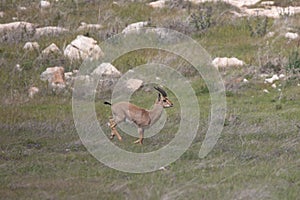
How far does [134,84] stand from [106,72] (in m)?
0.91

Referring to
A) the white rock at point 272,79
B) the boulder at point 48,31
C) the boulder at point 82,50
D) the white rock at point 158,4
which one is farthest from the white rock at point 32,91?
the white rock at point 158,4

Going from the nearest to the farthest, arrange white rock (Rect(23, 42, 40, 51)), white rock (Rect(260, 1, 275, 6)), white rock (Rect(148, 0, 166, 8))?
white rock (Rect(23, 42, 40, 51)), white rock (Rect(148, 0, 166, 8)), white rock (Rect(260, 1, 275, 6))

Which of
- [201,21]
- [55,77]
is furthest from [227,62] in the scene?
[55,77]

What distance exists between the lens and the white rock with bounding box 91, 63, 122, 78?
15.5m

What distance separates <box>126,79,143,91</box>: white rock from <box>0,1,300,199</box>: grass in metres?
0.15

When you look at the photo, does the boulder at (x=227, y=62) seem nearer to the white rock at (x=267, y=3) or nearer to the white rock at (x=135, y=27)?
the white rock at (x=135, y=27)

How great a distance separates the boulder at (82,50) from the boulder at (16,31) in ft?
5.52

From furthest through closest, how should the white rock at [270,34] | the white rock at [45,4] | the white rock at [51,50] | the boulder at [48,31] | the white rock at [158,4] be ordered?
1. the white rock at [158,4]
2. the white rock at [45,4]
3. the boulder at [48,31]
4. the white rock at [270,34]
5. the white rock at [51,50]

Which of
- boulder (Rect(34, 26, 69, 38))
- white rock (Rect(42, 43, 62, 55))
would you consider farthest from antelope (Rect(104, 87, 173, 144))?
boulder (Rect(34, 26, 69, 38))

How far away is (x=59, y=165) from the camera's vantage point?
31.7ft

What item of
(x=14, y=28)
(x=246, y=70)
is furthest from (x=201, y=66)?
(x=14, y=28)

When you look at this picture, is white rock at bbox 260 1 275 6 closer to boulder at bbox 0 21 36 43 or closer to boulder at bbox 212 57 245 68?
boulder at bbox 212 57 245 68

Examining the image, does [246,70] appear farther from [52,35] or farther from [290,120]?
[52,35]

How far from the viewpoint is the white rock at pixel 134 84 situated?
14870mm
